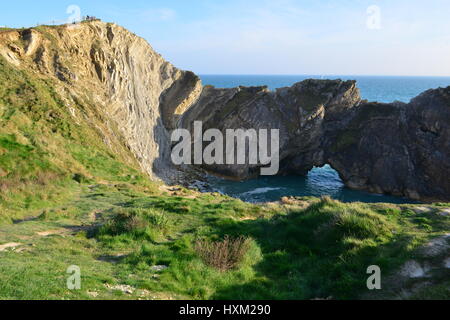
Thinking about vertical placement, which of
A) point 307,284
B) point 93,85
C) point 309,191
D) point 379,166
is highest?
point 93,85

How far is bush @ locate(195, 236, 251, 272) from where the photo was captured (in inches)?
504

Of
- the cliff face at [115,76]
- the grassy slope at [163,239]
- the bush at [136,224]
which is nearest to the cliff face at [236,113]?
the cliff face at [115,76]

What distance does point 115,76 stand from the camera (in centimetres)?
4550

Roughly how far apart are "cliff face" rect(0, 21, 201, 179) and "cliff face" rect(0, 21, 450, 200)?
15 centimetres

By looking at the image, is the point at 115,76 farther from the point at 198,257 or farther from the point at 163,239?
the point at 198,257

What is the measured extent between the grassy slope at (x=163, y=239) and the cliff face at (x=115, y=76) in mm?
11603

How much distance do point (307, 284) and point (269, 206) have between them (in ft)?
41.7

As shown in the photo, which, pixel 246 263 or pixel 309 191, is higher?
pixel 246 263

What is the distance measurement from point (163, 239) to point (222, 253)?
402 centimetres

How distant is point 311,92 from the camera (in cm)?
6500

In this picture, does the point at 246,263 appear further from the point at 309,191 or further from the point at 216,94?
the point at 216,94

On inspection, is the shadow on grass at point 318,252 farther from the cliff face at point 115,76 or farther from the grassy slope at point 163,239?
the cliff face at point 115,76

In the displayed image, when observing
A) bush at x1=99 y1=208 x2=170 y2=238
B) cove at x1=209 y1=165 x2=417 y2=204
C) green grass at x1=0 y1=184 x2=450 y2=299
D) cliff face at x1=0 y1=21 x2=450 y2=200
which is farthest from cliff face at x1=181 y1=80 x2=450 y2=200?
bush at x1=99 y1=208 x2=170 y2=238
